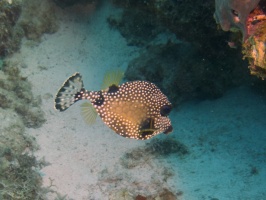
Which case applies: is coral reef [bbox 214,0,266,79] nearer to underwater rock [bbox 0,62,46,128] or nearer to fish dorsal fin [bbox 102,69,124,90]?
fish dorsal fin [bbox 102,69,124,90]

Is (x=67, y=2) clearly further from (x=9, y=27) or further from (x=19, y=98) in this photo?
(x=19, y=98)

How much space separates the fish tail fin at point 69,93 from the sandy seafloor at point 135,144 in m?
1.98

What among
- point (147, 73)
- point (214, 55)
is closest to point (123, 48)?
point (147, 73)

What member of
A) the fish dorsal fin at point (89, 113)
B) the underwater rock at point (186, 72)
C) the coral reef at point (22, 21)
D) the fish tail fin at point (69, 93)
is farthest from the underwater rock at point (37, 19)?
the fish dorsal fin at point (89, 113)

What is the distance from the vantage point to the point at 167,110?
3381mm

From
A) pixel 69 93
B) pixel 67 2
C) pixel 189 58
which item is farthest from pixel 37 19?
pixel 69 93

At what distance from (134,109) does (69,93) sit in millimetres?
811

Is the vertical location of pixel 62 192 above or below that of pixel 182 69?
below

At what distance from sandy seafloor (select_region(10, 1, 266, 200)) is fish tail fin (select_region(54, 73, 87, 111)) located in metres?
1.98

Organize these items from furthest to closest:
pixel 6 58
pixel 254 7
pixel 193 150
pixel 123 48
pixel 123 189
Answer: pixel 123 48
pixel 6 58
pixel 193 150
pixel 123 189
pixel 254 7

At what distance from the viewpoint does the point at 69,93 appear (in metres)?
3.55

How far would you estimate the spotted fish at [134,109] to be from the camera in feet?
11.0

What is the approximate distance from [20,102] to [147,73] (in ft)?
9.91

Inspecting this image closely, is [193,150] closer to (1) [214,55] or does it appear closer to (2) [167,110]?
(1) [214,55]
